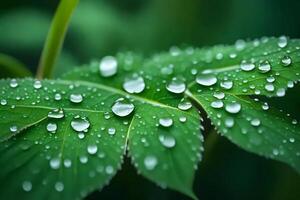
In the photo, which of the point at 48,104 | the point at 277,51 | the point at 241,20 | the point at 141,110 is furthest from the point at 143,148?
the point at 241,20

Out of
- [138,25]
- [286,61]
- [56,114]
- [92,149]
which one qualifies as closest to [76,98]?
[56,114]

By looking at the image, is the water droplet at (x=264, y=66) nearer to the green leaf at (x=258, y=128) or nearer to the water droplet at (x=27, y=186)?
the green leaf at (x=258, y=128)

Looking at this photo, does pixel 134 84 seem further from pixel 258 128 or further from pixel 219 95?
pixel 258 128

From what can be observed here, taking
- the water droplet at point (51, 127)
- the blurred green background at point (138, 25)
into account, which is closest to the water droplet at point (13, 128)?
the water droplet at point (51, 127)

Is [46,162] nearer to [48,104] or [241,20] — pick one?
[48,104]

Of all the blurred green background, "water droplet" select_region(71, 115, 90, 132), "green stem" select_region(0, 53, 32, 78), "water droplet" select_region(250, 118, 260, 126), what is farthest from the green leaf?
the blurred green background

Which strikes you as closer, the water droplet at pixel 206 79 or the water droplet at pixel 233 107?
the water droplet at pixel 233 107

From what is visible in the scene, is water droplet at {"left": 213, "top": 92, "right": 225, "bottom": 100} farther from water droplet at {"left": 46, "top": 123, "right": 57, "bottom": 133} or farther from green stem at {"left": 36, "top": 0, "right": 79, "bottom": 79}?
green stem at {"left": 36, "top": 0, "right": 79, "bottom": 79}
